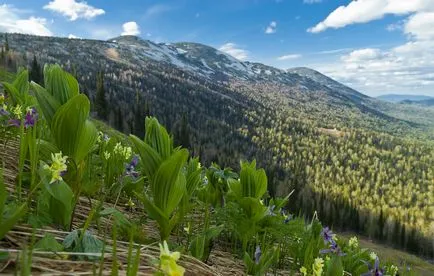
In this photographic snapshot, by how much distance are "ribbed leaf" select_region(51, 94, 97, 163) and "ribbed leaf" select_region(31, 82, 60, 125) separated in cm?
26

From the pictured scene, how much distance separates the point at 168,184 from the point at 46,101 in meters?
1.23

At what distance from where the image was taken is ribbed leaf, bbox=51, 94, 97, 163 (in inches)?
118

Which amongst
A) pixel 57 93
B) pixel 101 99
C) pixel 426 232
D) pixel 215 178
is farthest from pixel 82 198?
pixel 426 232

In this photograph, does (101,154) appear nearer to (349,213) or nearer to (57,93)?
(57,93)

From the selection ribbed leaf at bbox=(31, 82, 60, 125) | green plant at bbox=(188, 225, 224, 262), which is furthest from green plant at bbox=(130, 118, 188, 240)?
ribbed leaf at bbox=(31, 82, 60, 125)

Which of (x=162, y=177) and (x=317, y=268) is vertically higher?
(x=162, y=177)

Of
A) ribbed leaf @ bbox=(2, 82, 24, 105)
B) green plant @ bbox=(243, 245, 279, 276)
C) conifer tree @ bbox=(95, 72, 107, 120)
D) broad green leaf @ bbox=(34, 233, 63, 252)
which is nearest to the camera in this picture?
broad green leaf @ bbox=(34, 233, 63, 252)

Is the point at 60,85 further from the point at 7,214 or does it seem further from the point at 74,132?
the point at 7,214

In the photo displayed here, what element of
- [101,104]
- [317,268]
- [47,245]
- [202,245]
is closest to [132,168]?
[202,245]

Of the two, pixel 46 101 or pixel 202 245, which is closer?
pixel 202 245

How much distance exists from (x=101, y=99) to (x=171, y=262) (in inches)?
4249

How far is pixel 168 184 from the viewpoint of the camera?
10.0 feet

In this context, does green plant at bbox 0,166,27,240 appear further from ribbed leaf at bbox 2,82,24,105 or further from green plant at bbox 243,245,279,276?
ribbed leaf at bbox 2,82,24,105

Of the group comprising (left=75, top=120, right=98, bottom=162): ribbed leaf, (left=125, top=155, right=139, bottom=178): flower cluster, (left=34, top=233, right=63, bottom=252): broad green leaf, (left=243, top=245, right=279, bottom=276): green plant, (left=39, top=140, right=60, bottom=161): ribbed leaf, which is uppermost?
(left=75, top=120, right=98, bottom=162): ribbed leaf
